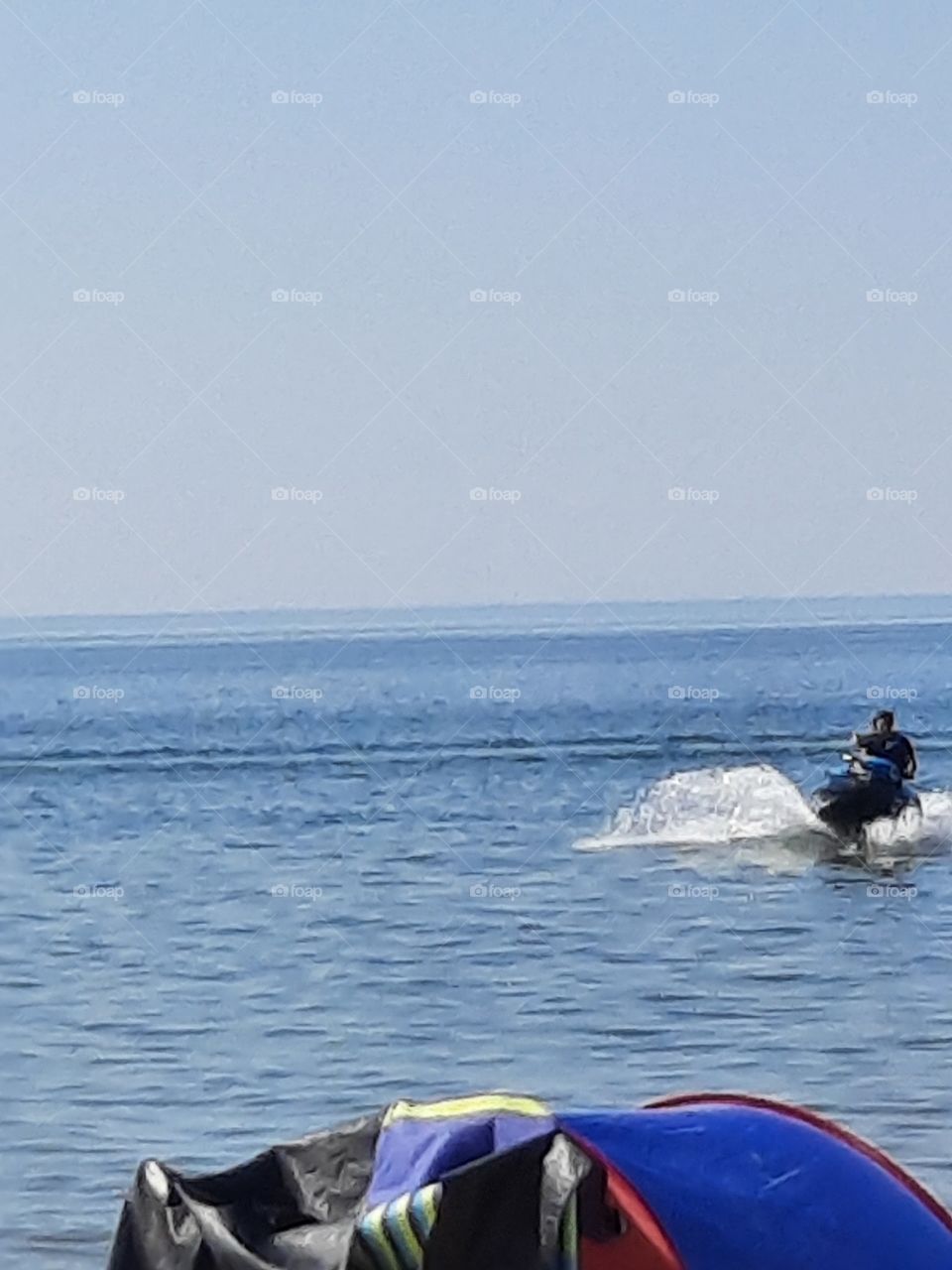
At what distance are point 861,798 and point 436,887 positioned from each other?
5.41ft

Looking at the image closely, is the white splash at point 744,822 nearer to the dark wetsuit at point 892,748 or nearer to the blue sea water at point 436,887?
the blue sea water at point 436,887

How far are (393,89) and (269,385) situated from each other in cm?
94

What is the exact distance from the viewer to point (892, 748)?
292 inches

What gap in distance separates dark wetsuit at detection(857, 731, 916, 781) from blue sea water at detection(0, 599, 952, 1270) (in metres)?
0.27

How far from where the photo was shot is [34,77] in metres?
5.14

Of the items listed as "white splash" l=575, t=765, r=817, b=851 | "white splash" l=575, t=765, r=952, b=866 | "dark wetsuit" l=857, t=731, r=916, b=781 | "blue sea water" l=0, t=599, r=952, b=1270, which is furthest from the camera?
"white splash" l=575, t=765, r=817, b=851

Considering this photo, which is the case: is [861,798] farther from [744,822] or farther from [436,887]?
[436,887]

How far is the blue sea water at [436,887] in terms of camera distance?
5.26m

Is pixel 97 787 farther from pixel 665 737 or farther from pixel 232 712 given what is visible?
pixel 665 737

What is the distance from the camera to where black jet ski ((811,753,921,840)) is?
7379mm

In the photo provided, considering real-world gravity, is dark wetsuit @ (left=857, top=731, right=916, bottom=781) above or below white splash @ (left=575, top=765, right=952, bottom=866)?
above

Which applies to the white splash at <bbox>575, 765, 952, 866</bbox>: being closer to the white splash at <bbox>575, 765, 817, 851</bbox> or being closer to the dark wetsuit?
the white splash at <bbox>575, 765, 817, 851</bbox>

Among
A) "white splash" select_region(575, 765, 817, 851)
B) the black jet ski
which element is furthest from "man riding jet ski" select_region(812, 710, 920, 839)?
"white splash" select_region(575, 765, 817, 851)

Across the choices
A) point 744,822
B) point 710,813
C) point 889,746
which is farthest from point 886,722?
point 710,813
